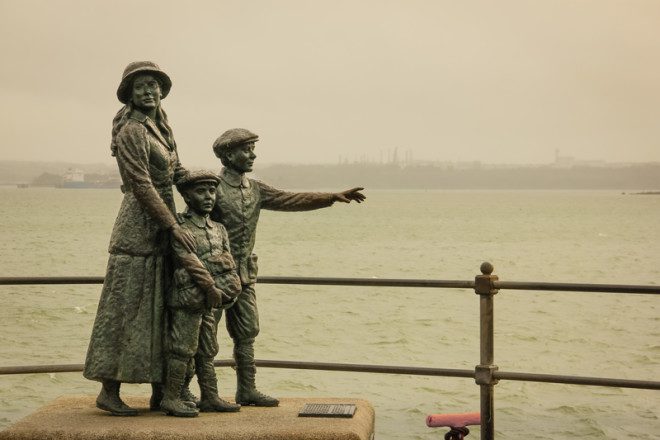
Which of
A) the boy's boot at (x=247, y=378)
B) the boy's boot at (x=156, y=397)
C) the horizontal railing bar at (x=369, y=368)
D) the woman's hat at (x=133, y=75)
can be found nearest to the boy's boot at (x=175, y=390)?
the boy's boot at (x=156, y=397)

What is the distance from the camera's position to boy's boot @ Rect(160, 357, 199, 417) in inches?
246

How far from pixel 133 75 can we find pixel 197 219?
859 millimetres

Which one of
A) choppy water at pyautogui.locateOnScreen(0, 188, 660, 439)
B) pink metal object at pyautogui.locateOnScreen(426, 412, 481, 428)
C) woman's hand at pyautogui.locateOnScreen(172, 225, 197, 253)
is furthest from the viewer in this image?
choppy water at pyautogui.locateOnScreen(0, 188, 660, 439)

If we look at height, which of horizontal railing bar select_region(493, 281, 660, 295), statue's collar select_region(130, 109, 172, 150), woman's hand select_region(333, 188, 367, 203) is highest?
statue's collar select_region(130, 109, 172, 150)

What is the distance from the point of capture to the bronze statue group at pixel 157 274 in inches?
244

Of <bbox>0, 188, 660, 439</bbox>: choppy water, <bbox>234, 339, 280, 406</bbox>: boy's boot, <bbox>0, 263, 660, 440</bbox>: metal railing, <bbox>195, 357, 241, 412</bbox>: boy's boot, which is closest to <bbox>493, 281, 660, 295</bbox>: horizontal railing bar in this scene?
<bbox>0, 263, 660, 440</bbox>: metal railing

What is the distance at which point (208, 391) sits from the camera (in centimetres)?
645

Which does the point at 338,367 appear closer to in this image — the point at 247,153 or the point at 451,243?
the point at 247,153

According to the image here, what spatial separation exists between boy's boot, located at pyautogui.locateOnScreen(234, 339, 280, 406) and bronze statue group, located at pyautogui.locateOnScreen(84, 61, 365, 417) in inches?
9.7

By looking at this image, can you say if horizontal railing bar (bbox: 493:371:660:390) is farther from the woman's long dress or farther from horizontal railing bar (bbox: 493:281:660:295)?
the woman's long dress

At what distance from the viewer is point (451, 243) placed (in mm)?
61219

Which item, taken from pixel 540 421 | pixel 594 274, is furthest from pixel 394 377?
pixel 594 274

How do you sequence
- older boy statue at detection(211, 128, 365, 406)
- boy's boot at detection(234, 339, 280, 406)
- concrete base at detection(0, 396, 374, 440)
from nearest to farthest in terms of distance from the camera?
concrete base at detection(0, 396, 374, 440), older boy statue at detection(211, 128, 365, 406), boy's boot at detection(234, 339, 280, 406)

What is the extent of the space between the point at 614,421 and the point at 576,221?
81.7 metres
